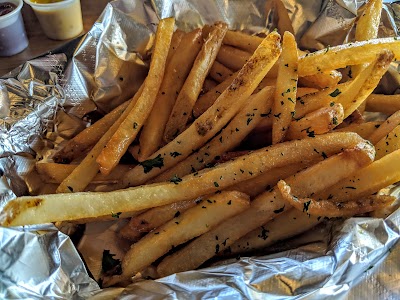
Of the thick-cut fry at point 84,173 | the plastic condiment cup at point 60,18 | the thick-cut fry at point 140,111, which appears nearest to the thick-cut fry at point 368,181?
the thick-cut fry at point 140,111

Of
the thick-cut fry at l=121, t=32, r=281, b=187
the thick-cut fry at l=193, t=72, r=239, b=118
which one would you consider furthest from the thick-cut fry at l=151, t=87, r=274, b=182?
the thick-cut fry at l=193, t=72, r=239, b=118

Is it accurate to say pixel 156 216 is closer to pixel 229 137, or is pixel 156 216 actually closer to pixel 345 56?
pixel 229 137

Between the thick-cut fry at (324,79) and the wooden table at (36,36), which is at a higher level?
the thick-cut fry at (324,79)

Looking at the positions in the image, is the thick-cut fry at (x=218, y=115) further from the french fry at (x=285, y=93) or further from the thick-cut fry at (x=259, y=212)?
the thick-cut fry at (x=259, y=212)

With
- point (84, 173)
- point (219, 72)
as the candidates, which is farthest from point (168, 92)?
point (84, 173)

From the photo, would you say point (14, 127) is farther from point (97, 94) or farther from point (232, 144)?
point (232, 144)

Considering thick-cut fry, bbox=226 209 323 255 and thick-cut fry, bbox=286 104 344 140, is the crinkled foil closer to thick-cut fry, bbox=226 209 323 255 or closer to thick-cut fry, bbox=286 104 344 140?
thick-cut fry, bbox=226 209 323 255

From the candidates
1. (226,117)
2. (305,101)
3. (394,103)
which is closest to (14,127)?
(226,117)
